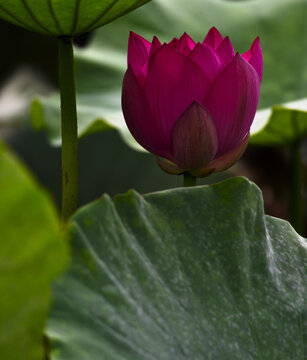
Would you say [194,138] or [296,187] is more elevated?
[194,138]

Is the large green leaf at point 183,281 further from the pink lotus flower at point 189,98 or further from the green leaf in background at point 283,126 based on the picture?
the green leaf in background at point 283,126

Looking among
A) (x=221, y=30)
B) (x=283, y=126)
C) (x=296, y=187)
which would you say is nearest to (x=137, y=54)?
(x=283, y=126)

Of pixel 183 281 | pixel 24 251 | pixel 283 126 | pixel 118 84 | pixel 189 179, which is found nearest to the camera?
pixel 24 251

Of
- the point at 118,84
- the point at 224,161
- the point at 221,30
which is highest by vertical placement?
the point at 224,161

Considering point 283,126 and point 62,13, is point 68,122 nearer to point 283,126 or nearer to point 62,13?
point 62,13

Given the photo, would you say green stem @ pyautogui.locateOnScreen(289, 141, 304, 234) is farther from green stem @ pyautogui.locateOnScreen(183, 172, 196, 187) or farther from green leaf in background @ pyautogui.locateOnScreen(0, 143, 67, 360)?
green leaf in background @ pyautogui.locateOnScreen(0, 143, 67, 360)

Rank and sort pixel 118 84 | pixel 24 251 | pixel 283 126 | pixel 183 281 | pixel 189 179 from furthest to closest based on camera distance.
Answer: pixel 118 84 → pixel 283 126 → pixel 189 179 → pixel 183 281 → pixel 24 251
